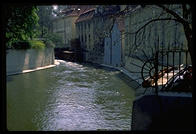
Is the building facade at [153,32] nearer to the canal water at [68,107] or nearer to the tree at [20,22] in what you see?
the canal water at [68,107]

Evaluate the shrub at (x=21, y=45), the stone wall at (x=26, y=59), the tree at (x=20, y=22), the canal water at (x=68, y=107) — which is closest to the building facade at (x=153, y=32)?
the canal water at (x=68, y=107)

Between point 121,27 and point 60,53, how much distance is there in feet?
60.5

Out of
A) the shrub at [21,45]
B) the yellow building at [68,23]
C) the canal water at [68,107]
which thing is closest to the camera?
the canal water at [68,107]

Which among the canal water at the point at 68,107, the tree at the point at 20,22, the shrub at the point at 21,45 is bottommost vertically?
the canal water at the point at 68,107

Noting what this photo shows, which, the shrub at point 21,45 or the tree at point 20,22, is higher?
the tree at point 20,22

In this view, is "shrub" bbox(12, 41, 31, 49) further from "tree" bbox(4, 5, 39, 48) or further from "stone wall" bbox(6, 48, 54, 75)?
"tree" bbox(4, 5, 39, 48)

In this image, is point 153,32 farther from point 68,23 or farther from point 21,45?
point 68,23

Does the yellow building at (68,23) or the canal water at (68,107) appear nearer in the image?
the canal water at (68,107)

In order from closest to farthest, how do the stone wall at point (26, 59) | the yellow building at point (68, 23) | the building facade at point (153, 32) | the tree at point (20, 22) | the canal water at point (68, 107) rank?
the canal water at point (68, 107)
the building facade at point (153, 32)
the tree at point (20, 22)
the stone wall at point (26, 59)
the yellow building at point (68, 23)

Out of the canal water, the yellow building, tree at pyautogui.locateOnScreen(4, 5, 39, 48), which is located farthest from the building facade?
the yellow building

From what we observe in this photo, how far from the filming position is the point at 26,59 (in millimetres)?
24047

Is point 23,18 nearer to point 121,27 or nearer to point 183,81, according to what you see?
point 121,27

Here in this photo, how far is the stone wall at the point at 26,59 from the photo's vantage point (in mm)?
21922

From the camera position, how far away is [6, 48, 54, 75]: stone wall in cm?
2192
